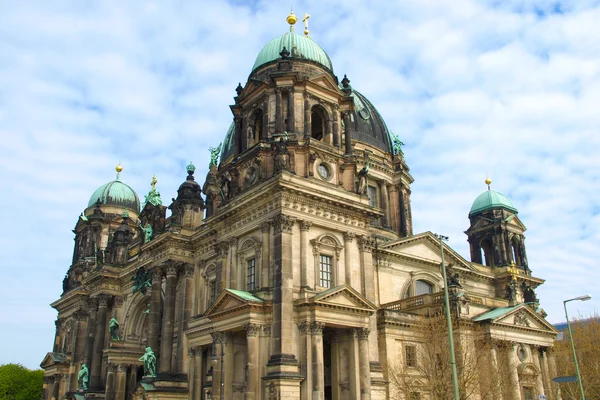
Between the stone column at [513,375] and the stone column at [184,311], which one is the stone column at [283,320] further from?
the stone column at [513,375]

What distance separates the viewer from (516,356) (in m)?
43.3

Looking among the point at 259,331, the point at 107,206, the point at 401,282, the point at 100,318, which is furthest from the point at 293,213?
the point at 107,206

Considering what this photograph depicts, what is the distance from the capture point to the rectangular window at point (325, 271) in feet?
118

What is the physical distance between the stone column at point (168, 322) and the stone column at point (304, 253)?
48.6 ft

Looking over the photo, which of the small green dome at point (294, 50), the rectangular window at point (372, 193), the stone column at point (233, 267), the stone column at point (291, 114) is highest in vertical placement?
the small green dome at point (294, 50)

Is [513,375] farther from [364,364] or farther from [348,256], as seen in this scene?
[348,256]

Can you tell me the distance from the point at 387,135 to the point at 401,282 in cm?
2082

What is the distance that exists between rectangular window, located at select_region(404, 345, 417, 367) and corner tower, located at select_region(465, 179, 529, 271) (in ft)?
67.9

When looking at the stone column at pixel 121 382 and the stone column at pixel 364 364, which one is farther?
the stone column at pixel 121 382

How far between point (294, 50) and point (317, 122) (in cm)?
539

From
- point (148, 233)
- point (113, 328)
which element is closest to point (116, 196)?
point (148, 233)

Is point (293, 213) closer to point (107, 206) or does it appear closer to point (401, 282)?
point (401, 282)

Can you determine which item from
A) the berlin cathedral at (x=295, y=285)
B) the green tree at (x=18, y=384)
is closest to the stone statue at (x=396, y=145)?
the berlin cathedral at (x=295, y=285)

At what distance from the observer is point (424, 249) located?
4981 cm
